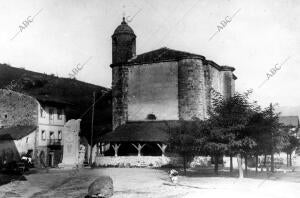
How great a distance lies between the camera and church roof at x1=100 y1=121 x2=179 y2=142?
1570 inches

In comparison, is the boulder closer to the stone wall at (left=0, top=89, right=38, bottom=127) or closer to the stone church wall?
the stone church wall

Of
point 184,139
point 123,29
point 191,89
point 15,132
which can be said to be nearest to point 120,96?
point 123,29

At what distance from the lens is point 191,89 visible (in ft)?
144

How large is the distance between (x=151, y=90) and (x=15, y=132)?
15325 mm

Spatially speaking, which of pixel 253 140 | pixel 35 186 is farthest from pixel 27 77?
pixel 253 140

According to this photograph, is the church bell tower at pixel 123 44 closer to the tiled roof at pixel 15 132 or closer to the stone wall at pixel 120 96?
the stone wall at pixel 120 96

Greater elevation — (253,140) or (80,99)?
(80,99)

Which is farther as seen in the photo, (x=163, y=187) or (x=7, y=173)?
(x=7, y=173)

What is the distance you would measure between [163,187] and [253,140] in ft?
23.8

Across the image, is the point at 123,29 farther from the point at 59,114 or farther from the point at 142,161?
the point at 142,161

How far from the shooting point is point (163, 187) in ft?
73.8

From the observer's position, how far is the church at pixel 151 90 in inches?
1709

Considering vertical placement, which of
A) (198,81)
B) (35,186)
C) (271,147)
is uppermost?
(198,81)

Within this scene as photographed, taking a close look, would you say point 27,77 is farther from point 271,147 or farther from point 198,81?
point 271,147
